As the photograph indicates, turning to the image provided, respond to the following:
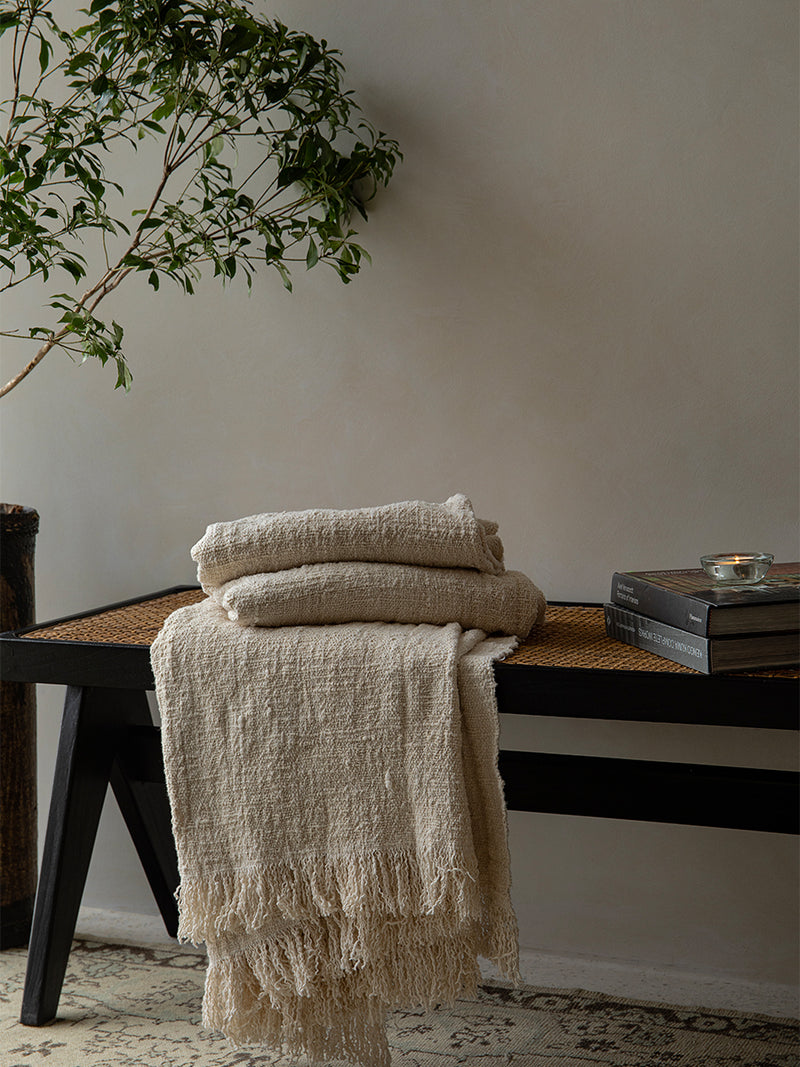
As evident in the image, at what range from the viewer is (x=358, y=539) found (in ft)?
3.54

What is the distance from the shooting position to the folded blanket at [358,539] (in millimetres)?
1079

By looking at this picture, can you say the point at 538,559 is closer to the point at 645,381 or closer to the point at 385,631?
the point at 645,381

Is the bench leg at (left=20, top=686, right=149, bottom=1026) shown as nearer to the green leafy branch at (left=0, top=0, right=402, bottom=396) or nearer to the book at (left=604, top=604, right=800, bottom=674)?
the green leafy branch at (left=0, top=0, right=402, bottom=396)

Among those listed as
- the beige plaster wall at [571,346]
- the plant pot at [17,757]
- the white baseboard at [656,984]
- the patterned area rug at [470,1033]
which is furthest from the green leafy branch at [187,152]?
the white baseboard at [656,984]

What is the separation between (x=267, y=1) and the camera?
1.50 metres

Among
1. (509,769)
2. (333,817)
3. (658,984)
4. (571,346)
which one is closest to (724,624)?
(509,769)

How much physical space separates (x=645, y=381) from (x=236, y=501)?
2.10 ft

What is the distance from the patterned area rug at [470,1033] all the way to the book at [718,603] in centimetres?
57

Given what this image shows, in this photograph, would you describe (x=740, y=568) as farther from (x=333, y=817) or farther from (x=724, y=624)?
(x=333, y=817)

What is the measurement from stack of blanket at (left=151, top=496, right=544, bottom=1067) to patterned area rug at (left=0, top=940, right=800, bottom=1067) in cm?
19

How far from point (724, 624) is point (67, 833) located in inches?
33.0

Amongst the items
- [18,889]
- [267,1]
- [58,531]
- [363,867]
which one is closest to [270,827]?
[363,867]

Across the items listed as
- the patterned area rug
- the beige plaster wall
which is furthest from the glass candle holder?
the patterned area rug

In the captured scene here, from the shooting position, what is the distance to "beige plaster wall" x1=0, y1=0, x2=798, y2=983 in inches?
52.9
